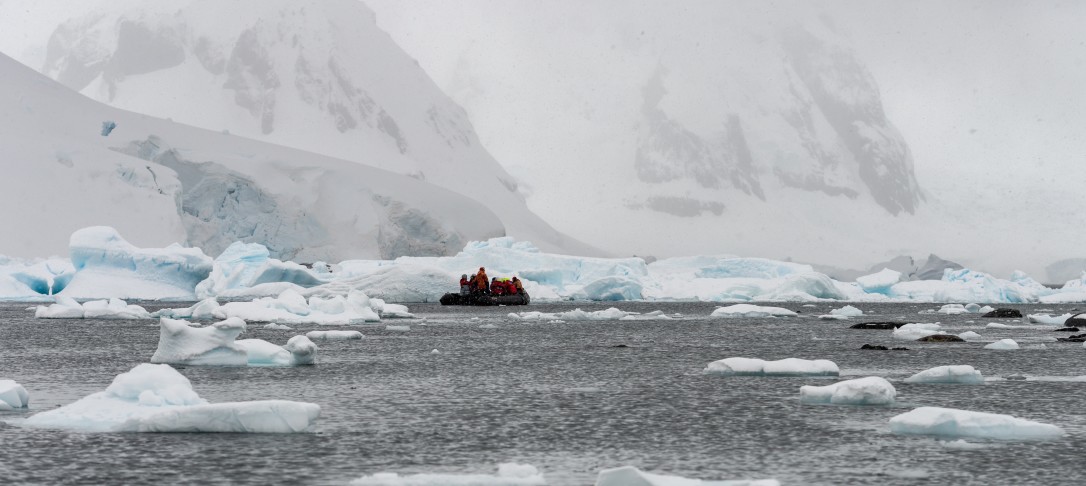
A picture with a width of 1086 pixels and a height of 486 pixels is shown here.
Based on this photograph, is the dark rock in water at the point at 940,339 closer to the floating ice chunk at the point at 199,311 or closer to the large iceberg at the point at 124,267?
the floating ice chunk at the point at 199,311

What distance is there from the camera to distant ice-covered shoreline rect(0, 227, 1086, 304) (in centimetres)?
4091

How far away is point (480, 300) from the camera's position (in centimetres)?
4622

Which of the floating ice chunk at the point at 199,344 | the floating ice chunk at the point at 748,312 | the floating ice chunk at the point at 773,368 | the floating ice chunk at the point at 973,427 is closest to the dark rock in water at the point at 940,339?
the floating ice chunk at the point at 773,368

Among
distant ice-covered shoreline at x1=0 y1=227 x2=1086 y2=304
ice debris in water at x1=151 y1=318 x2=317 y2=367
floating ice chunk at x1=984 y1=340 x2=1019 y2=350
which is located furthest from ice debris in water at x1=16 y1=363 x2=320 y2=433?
distant ice-covered shoreline at x1=0 y1=227 x2=1086 y2=304

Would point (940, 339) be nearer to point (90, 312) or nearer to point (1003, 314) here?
point (1003, 314)

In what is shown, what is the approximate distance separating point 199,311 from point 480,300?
18.1 meters

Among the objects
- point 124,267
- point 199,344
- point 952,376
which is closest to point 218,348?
point 199,344

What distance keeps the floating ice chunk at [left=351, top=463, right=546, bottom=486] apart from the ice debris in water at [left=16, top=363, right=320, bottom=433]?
2291mm

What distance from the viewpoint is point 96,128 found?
6303cm

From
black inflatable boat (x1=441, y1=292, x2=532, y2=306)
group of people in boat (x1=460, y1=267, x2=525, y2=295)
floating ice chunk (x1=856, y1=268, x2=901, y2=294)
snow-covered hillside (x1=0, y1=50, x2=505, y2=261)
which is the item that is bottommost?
black inflatable boat (x1=441, y1=292, x2=532, y2=306)

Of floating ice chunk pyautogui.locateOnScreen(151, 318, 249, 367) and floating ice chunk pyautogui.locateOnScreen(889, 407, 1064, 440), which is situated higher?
floating ice chunk pyautogui.locateOnScreen(151, 318, 249, 367)

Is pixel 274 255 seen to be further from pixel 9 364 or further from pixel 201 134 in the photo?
pixel 9 364

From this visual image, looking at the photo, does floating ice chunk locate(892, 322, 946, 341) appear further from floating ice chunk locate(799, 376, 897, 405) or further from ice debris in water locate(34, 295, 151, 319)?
ice debris in water locate(34, 295, 151, 319)

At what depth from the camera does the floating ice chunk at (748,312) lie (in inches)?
1524
